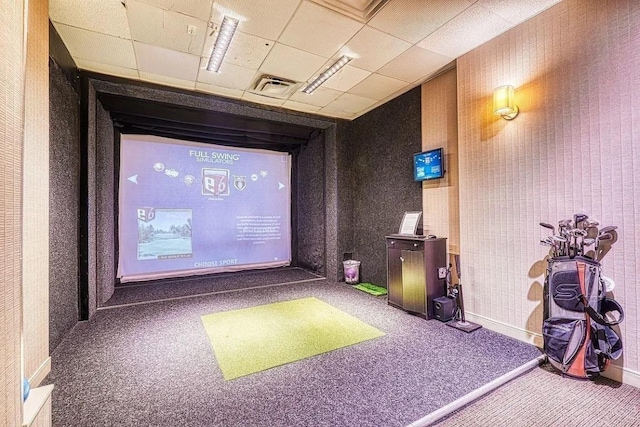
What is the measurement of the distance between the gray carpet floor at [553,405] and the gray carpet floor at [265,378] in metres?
0.12

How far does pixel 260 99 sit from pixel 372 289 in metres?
3.11

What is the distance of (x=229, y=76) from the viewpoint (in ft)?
10.9

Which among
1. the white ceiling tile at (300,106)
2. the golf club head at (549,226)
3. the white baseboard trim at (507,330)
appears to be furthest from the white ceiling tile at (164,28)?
the white baseboard trim at (507,330)

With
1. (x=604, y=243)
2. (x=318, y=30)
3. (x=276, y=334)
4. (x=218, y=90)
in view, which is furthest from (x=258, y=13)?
(x=604, y=243)

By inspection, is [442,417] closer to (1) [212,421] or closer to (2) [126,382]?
(1) [212,421]

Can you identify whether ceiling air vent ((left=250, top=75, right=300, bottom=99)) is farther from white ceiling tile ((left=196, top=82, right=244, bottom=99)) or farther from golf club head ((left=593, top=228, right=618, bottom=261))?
golf club head ((left=593, top=228, right=618, bottom=261))

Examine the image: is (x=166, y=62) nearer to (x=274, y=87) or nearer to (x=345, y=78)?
(x=274, y=87)

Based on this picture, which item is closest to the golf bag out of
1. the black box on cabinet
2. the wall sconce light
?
A: the black box on cabinet

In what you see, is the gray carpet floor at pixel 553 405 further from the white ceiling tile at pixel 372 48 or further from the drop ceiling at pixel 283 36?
the white ceiling tile at pixel 372 48

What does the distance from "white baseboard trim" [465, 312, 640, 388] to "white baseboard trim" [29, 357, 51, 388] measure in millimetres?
3410

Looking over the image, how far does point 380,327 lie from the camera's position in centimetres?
271

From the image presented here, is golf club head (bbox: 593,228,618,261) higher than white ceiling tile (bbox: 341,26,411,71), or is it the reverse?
white ceiling tile (bbox: 341,26,411,71)

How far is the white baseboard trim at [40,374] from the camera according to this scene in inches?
70.1

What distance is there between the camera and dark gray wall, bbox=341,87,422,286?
3.67 metres
